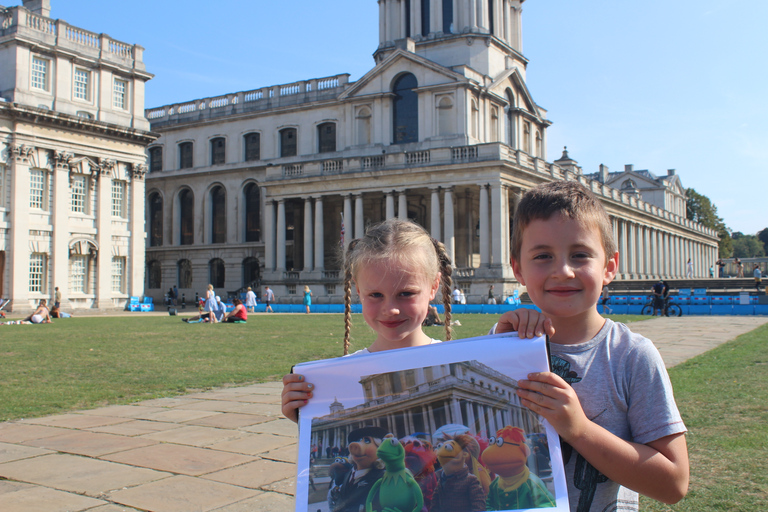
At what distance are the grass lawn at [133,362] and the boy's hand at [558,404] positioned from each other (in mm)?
7639

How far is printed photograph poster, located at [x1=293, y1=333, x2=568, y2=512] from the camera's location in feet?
6.91

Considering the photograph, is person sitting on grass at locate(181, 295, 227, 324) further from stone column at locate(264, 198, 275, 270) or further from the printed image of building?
the printed image of building

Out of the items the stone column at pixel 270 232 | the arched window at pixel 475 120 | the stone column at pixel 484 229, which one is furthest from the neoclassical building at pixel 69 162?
the stone column at pixel 484 229

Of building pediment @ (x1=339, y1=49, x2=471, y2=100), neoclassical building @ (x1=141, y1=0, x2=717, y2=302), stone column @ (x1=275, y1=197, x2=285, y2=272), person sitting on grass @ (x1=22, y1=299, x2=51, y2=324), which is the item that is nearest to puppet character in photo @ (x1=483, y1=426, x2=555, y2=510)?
person sitting on grass @ (x1=22, y1=299, x2=51, y2=324)

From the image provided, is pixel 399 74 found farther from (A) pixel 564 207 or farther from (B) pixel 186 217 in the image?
(A) pixel 564 207

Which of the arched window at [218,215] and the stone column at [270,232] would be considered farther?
the arched window at [218,215]

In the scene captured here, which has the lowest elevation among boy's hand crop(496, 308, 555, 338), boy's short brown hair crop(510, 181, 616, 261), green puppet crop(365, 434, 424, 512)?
green puppet crop(365, 434, 424, 512)

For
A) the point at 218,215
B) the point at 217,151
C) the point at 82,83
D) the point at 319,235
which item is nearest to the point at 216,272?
the point at 218,215

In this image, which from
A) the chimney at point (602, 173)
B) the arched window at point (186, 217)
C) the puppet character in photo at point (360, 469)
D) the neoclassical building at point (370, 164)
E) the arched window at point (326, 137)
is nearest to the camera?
the puppet character in photo at point (360, 469)

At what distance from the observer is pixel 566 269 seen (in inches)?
87.1

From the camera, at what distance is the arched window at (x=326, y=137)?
180 feet

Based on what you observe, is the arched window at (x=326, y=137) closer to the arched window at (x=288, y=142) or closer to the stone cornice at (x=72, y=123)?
the arched window at (x=288, y=142)

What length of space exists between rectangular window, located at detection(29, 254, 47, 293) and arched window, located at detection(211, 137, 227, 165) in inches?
923

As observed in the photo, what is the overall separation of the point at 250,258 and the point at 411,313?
56933mm
